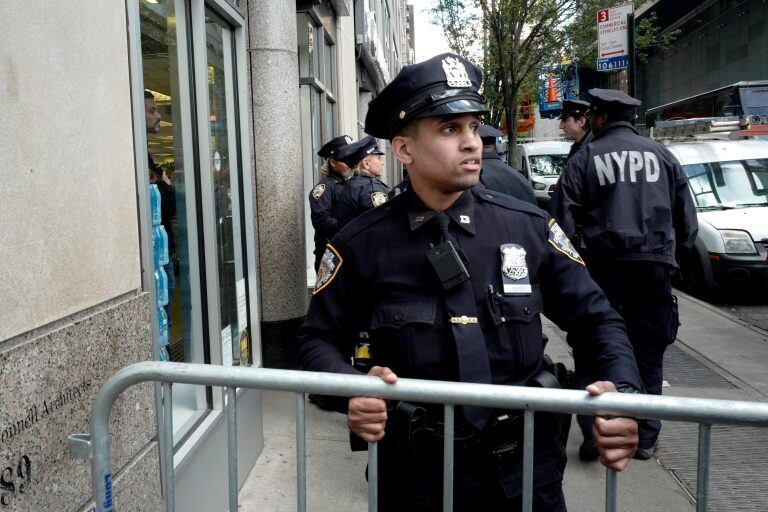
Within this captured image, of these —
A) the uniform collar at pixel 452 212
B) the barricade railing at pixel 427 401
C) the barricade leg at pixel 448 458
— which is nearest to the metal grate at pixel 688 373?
the uniform collar at pixel 452 212

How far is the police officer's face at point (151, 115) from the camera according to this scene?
3.27 metres

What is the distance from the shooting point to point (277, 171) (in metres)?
5.73

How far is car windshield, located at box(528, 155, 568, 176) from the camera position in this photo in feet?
65.5

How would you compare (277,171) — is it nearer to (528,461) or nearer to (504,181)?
(504,181)

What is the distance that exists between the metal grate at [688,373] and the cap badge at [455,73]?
463 cm

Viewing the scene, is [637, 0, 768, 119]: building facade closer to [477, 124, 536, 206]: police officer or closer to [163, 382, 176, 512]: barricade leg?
[477, 124, 536, 206]: police officer

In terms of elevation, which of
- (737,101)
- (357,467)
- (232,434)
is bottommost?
(357,467)

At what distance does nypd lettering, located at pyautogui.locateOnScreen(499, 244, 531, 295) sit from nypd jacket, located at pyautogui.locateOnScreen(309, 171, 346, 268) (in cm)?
405

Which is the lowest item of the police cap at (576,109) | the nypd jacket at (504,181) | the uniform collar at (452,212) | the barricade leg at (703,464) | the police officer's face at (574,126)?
the barricade leg at (703,464)

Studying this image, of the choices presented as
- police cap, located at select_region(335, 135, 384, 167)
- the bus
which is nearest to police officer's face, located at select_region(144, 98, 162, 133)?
police cap, located at select_region(335, 135, 384, 167)

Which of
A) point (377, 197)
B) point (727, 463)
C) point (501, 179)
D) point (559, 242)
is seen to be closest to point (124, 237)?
point (559, 242)

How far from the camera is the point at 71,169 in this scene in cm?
217

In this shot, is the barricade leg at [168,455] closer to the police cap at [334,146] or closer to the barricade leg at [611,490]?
the barricade leg at [611,490]

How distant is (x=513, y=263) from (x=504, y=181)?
9.03 feet
